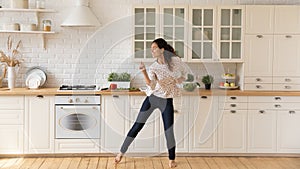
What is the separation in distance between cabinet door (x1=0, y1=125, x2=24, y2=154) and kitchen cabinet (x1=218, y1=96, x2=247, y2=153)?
2409 millimetres

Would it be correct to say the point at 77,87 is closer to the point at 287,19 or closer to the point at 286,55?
the point at 286,55

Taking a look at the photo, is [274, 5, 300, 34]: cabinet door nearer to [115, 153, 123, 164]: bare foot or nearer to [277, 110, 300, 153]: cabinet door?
[277, 110, 300, 153]: cabinet door

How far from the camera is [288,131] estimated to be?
569 cm

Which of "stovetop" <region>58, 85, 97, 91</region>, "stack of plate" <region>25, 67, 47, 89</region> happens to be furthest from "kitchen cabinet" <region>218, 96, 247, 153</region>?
"stack of plate" <region>25, 67, 47, 89</region>

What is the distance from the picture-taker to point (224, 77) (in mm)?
Result: 5977

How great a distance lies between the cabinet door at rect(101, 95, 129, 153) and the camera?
5586mm

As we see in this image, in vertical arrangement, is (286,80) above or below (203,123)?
above

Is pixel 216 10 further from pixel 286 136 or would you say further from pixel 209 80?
pixel 286 136

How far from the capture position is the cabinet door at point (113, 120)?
5586mm

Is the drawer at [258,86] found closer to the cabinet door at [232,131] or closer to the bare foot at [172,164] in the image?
the cabinet door at [232,131]

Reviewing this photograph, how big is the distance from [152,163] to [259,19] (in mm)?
2211

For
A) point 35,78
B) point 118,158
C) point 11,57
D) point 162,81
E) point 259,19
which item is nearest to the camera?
point 162,81

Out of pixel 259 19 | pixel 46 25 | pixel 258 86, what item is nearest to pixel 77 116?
pixel 46 25

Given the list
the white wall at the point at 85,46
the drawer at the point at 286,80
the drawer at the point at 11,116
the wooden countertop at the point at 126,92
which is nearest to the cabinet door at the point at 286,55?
the drawer at the point at 286,80
